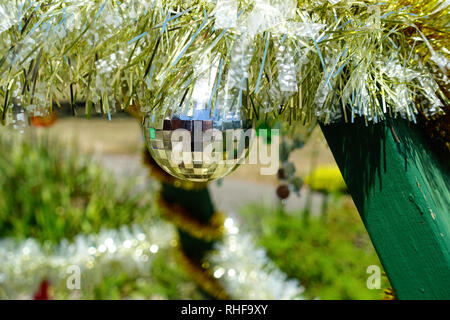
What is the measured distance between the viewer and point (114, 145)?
165 inches

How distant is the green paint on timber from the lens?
1.65 ft

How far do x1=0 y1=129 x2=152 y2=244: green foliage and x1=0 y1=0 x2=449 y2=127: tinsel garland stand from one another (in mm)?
1960

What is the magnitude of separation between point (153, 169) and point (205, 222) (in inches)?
12.5

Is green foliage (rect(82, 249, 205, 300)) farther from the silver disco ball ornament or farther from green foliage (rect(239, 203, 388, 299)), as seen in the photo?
the silver disco ball ornament

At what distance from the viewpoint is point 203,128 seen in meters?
0.50

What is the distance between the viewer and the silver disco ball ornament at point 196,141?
0.50 m

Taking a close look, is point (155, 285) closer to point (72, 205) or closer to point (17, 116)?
point (72, 205)

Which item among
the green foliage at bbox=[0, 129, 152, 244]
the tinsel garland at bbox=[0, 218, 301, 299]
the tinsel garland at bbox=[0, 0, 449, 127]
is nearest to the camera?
the tinsel garland at bbox=[0, 0, 449, 127]

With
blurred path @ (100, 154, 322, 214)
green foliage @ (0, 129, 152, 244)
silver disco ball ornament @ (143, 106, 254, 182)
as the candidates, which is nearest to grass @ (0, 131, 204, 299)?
green foliage @ (0, 129, 152, 244)

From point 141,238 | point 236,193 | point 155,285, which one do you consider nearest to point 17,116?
point 141,238
